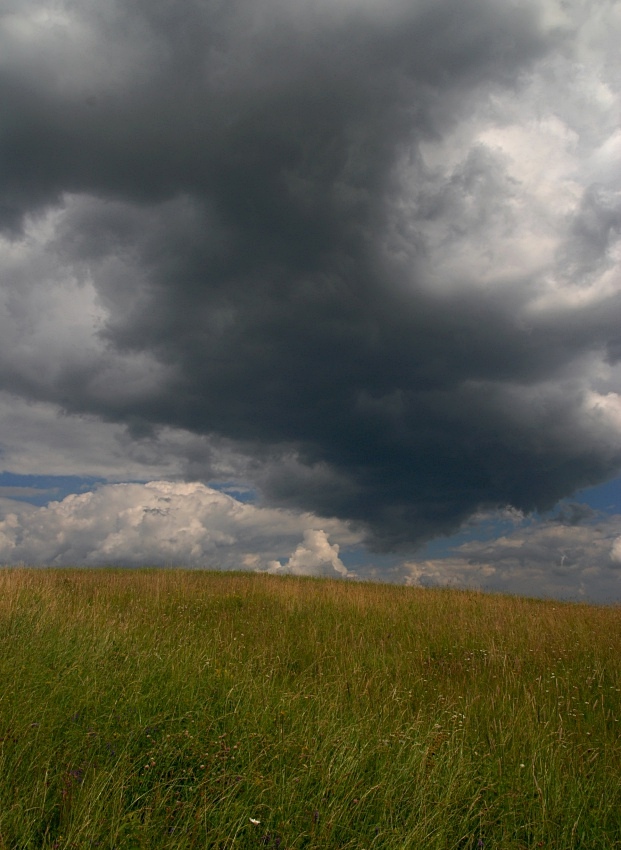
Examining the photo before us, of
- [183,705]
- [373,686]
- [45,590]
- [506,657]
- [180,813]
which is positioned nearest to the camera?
[180,813]

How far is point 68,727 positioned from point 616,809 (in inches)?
212

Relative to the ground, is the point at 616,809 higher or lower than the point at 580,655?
lower

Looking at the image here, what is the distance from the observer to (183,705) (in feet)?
20.9

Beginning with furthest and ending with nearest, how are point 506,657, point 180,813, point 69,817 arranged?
point 506,657, point 180,813, point 69,817

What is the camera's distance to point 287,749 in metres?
5.54

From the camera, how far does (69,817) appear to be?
4316 millimetres

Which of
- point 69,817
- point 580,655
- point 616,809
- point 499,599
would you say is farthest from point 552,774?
point 499,599

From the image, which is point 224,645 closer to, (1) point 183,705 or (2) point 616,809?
(1) point 183,705

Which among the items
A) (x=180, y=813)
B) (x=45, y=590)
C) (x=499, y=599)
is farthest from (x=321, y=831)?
(x=499, y=599)

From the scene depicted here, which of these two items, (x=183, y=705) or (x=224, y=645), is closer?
(x=183, y=705)

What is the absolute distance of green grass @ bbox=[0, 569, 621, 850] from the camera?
448 cm

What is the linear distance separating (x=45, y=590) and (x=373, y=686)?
897 centimetres

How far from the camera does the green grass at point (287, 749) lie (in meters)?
4.48

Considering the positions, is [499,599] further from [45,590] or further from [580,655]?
[45,590]
